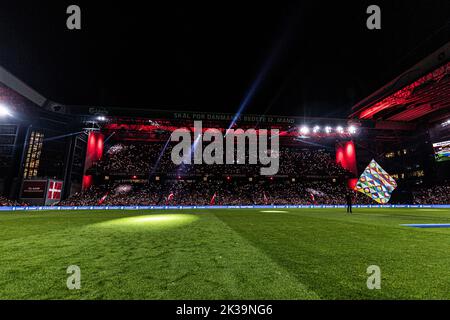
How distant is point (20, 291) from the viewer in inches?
106

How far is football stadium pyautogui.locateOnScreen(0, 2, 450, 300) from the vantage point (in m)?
3.05

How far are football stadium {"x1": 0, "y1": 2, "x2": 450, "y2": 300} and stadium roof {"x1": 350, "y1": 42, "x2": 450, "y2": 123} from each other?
210 millimetres

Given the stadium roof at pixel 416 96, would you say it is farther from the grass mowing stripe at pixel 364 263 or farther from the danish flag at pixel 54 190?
the danish flag at pixel 54 190

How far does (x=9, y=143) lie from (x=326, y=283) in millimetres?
48729

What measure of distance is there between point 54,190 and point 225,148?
27.0 meters

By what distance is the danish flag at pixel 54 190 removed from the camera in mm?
28028

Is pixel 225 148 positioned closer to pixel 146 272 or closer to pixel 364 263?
pixel 364 263

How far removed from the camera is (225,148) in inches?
1578

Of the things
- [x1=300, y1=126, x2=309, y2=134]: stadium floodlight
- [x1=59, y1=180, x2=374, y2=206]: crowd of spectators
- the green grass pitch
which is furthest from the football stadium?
[x1=300, y1=126, x2=309, y2=134]: stadium floodlight

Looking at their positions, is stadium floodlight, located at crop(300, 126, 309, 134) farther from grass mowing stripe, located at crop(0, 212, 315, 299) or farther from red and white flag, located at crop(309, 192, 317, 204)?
grass mowing stripe, located at crop(0, 212, 315, 299)

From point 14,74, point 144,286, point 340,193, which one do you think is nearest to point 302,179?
point 340,193

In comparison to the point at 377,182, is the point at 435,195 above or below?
below

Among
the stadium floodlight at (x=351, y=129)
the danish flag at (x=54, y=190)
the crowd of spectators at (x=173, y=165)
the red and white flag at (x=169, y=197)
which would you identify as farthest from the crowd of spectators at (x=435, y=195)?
the danish flag at (x=54, y=190)

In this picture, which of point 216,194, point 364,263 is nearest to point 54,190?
point 216,194
